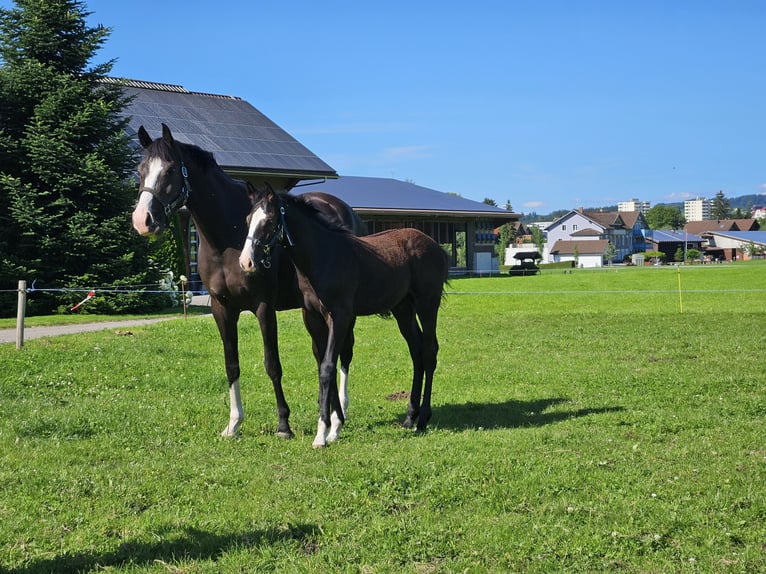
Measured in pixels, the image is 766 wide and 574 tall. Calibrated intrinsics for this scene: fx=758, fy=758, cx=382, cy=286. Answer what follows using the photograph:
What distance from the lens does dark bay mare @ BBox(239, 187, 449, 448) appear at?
7180 mm

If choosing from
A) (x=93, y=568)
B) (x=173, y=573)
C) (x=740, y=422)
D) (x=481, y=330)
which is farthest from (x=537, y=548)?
(x=481, y=330)

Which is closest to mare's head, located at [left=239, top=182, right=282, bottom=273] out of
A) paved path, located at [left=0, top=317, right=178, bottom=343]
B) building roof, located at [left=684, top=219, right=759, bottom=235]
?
paved path, located at [left=0, top=317, right=178, bottom=343]

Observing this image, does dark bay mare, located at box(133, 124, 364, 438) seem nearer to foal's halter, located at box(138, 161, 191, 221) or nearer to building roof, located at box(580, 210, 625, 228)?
foal's halter, located at box(138, 161, 191, 221)

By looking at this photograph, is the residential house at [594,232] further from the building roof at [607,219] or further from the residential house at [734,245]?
the residential house at [734,245]

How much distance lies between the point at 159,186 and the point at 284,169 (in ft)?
78.4

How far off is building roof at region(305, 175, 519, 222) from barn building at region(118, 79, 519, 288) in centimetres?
5

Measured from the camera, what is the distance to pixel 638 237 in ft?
455

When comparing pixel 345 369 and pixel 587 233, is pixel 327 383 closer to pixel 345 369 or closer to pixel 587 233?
pixel 345 369

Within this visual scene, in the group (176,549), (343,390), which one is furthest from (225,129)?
(176,549)

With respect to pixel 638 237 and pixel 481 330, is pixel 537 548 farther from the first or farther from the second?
pixel 638 237

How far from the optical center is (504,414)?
29.2 feet

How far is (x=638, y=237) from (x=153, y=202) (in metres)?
141

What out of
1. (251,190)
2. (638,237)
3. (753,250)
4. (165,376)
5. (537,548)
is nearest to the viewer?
(537,548)

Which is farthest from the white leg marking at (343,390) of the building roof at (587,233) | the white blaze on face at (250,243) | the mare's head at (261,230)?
the building roof at (587,233)
